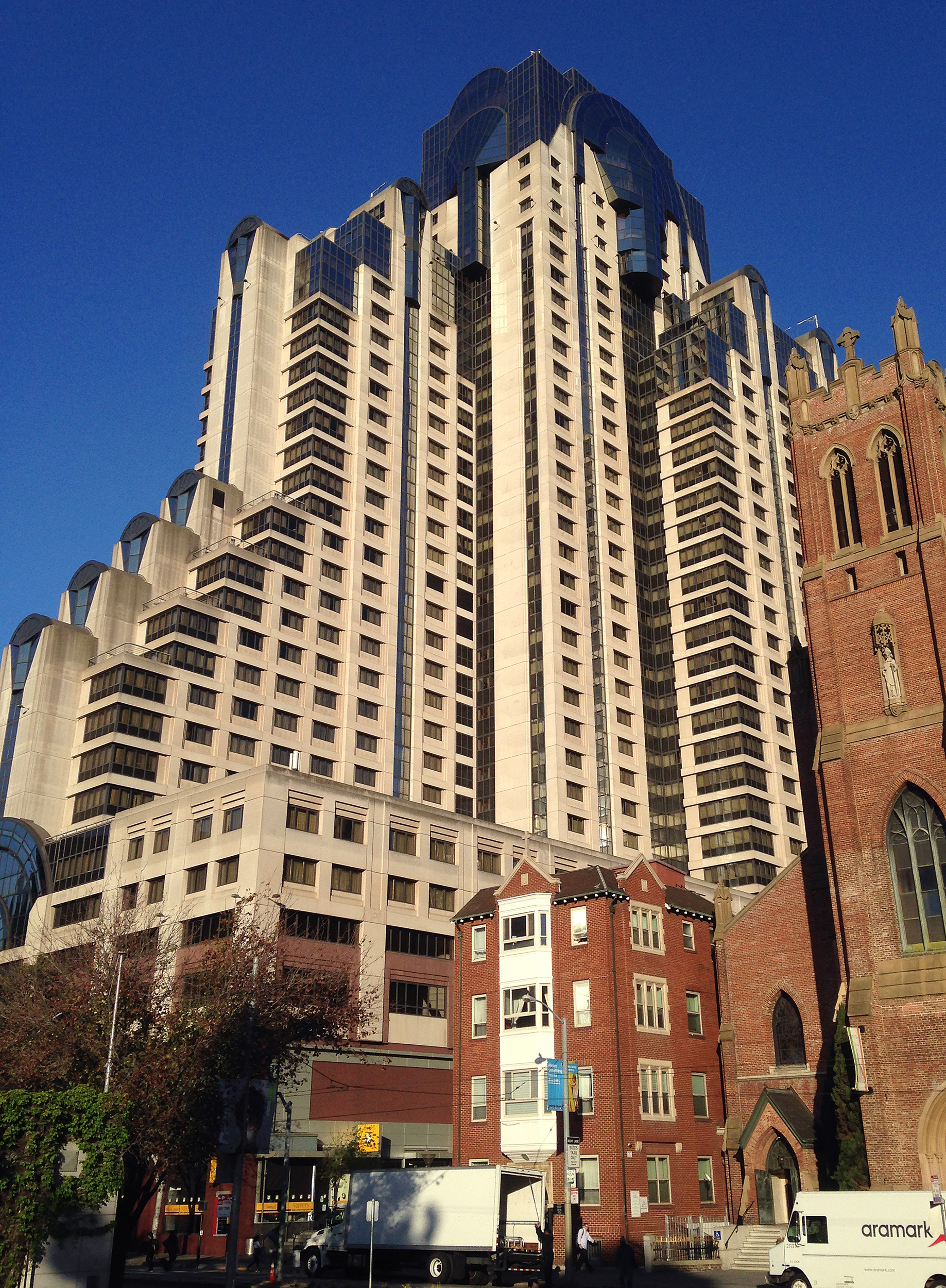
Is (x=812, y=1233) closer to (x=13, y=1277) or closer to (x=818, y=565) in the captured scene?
(x=13, y=1277)

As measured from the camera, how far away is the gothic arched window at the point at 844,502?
49250mm

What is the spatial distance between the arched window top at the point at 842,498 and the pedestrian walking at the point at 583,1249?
28858 millimetres

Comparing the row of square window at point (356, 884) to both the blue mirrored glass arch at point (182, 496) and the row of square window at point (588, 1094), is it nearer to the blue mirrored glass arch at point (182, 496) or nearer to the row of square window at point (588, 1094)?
the row of square window at point (588, 1094)

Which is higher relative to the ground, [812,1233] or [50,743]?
[50,743]

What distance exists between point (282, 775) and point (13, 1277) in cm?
4230

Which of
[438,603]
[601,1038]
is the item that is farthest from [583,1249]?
[438,603]

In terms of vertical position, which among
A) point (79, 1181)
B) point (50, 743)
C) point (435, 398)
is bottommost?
point (79, 1181)

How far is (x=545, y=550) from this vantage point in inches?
4188

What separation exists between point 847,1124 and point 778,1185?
23.9 ft

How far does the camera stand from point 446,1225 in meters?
39.1

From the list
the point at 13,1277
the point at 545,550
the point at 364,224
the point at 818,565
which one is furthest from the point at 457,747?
the point at 13,1277

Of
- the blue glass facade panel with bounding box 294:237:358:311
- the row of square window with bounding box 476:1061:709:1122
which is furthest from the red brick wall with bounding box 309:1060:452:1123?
the blue glass facade panel with bounding box 294:237:358:311

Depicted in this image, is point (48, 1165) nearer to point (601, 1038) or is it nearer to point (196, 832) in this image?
point (601, 1038)

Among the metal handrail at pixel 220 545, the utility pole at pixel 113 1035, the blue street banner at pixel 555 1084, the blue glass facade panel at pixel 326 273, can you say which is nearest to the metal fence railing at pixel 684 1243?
the blue street banner at pixel 555 1084
